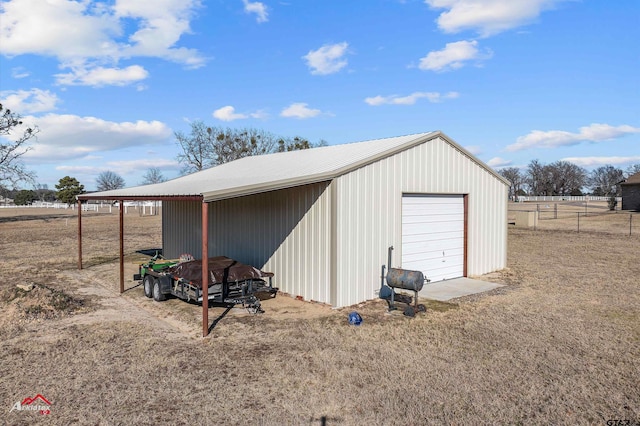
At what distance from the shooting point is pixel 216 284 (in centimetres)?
788

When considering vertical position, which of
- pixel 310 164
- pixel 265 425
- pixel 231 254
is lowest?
pixel 265 425

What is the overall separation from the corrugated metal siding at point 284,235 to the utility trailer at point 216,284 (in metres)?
0.69

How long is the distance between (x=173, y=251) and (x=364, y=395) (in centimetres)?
1112

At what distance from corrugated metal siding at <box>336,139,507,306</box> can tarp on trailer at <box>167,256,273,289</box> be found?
174 cm

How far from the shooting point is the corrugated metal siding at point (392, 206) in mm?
8383

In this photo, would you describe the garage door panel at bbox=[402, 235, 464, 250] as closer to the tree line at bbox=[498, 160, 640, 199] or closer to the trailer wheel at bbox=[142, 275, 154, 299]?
the trailer wheel at bbox=[142, 275, 154, 299]

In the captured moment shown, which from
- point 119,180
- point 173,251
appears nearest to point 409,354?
point 173,251

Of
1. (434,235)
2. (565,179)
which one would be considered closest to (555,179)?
(565,179)

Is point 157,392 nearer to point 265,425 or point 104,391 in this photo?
point 104,391

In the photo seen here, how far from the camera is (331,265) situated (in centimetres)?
827

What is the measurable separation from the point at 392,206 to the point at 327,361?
448 centimetres

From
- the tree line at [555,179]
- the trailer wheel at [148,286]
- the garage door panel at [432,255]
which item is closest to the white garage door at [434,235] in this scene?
the garage door panel at [432,255]

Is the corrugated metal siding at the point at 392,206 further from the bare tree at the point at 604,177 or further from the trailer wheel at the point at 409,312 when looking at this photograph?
the bare tree at the point at 604,177

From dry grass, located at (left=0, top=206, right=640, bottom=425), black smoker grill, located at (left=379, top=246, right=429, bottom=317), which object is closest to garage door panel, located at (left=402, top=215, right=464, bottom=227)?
black smoker grill, located at (left=379, top=246, right=429, bottom=317)
